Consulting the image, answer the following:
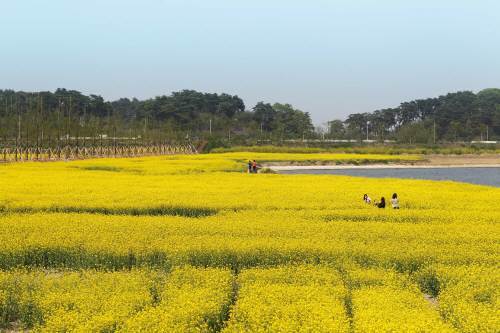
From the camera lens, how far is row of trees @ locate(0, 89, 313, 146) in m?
85.1

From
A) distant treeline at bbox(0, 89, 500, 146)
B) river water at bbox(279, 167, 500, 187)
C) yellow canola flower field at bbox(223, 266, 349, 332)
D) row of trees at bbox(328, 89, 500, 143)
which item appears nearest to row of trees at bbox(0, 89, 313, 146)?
distant treeline at bbox(0, 89, 500, 146)

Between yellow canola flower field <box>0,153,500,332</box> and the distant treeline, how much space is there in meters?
66.2

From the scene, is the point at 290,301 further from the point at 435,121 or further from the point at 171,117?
the point at 435,121

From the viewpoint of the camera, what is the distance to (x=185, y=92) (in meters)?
149

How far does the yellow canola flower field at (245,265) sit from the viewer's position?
923cm

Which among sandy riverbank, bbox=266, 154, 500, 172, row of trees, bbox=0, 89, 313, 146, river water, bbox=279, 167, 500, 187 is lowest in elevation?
river water, bbox=279, 167, 500, 187

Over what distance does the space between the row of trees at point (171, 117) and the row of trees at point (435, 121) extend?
16078mm

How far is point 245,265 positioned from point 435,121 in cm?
12936

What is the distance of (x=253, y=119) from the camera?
137000 millimetres

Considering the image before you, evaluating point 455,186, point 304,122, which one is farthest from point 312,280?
point 304,122

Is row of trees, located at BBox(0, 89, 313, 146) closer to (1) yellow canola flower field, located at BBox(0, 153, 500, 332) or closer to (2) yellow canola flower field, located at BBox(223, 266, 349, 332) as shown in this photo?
(1) yellow canola flower field, located at BBox(0, 153, 500, 332)

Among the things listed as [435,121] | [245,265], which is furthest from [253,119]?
[245,265]

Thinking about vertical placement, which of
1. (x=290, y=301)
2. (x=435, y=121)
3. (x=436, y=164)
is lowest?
(x=436, y=164)

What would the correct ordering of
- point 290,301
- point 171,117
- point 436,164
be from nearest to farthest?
1. point 290,301
2. point 436,164
3. point 171,117
